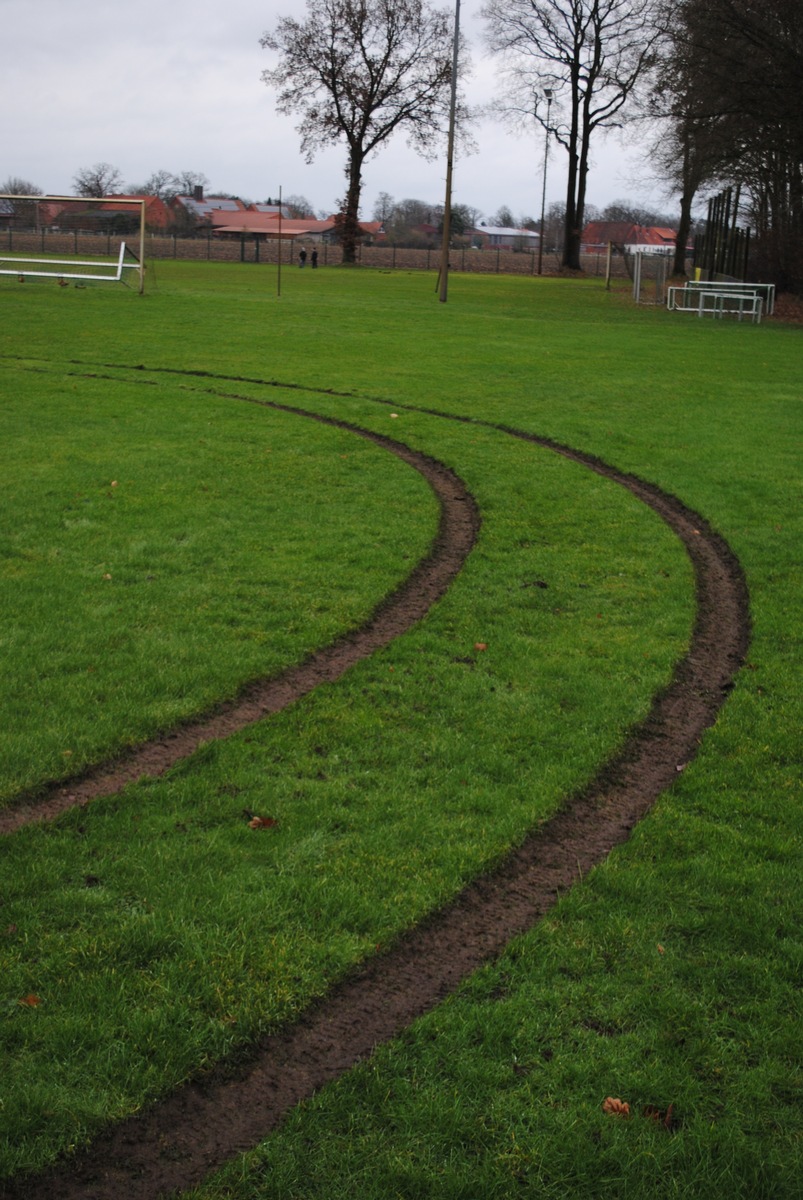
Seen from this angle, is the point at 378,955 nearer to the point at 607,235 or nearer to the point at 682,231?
the point at 682,231

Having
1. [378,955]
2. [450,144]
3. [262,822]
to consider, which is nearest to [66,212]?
[450,144]

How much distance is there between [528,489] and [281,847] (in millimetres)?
6648

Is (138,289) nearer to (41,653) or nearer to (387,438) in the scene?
(387,438)

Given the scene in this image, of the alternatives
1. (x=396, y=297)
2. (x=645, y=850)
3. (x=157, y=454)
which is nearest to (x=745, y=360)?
(x=157, y=454)

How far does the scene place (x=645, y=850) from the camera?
13.9 ft

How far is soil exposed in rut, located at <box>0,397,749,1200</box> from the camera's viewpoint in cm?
277

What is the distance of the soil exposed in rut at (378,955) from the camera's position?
9.09 feet

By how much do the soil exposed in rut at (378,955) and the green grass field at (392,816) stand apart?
75 millimetres

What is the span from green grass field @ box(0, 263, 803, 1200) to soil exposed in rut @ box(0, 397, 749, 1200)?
0.08m

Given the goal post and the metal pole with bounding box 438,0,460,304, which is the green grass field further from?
the metal pole with bounding box 438,0,460,304

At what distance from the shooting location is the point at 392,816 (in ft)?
14.3

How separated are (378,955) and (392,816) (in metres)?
0.87

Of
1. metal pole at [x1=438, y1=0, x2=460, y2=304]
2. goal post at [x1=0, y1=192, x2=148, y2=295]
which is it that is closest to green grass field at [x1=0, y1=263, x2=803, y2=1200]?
goal post at [x1=0, y1=192, x2=148, y2=295]

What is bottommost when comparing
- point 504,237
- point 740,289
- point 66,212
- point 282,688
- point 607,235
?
point 282,688
